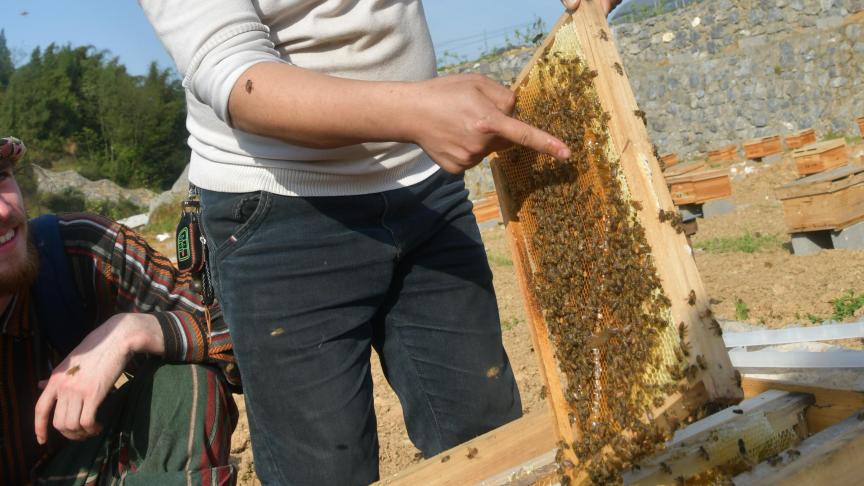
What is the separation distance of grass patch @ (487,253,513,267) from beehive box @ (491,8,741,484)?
25.7 feet

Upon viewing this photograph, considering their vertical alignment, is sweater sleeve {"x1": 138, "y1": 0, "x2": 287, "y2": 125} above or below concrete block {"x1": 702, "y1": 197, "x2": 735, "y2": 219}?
above

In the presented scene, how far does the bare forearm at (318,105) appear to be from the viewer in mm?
1639

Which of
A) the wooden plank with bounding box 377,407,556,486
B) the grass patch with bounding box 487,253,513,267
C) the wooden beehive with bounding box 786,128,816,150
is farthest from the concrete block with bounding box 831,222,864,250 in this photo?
the wooden beehive with bounding box 786,128,816,150

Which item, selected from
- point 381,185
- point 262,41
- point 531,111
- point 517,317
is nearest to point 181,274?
point 381,185

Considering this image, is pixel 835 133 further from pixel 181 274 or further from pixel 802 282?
pixel 181 274

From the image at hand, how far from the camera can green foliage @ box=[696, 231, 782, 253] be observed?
8.37m

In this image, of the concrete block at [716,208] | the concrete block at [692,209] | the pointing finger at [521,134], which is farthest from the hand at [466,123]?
the concrete block at [692,209]

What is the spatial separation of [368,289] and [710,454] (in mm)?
986

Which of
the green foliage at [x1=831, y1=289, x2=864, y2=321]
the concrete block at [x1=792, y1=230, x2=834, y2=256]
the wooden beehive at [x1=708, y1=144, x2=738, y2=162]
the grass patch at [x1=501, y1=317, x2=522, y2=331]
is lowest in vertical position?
the green foliage at [x1=831, y1=289, x2=864, y2=321]

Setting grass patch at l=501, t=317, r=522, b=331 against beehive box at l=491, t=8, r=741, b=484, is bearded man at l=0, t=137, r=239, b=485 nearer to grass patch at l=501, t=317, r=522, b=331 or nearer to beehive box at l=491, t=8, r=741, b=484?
beehive box at l=491, t=8, r=741, b=484

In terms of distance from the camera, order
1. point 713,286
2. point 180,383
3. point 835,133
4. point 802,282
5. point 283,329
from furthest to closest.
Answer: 1. point 835,133
2. point 713,286
3. point 802,282
4. point 180,383
5. point 283,329

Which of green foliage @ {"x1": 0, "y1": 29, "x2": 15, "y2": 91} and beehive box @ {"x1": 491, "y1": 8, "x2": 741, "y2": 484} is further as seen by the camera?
green foliage @ {"x1": 0, "y1": 29, "x2": 15, "y2": 91}

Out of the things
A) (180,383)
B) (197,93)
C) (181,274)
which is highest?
(197,93)

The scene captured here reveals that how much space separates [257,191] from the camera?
2.07 m
